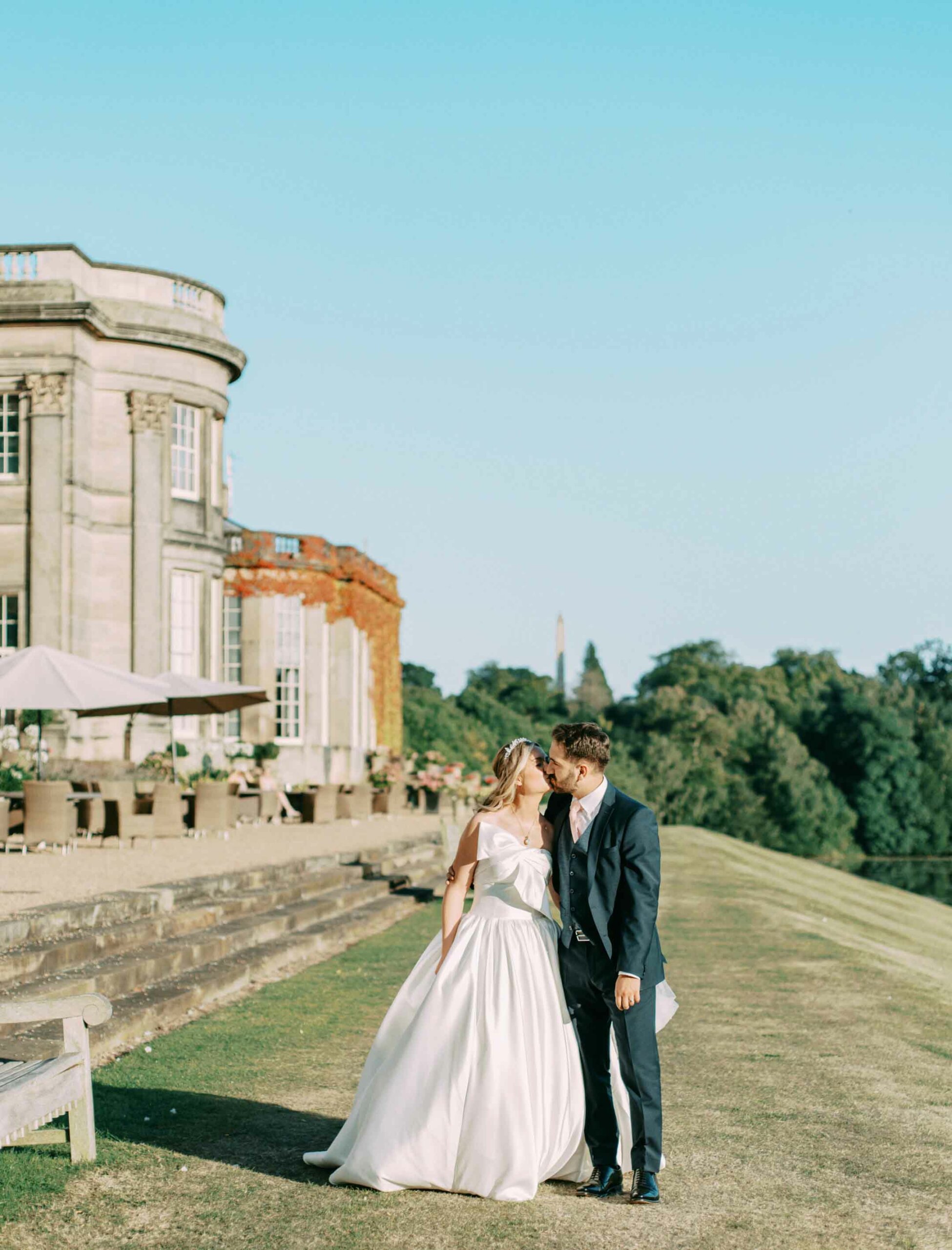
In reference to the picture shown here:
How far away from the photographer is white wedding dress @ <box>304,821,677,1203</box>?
16.3 feet

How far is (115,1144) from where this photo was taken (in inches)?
226

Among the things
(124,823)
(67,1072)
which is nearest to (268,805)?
(124,823)

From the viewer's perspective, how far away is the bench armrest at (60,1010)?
5387 mm

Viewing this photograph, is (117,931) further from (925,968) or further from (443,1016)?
(925,968)

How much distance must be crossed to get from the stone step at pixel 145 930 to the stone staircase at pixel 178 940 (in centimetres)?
1

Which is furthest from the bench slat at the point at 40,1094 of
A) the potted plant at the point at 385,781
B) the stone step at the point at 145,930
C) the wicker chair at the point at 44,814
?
the potted plant at the point at 385,781

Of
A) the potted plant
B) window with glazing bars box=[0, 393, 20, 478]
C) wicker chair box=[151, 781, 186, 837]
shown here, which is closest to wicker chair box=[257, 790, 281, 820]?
the potted plant

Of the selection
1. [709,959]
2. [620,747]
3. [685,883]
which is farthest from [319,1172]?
[620,747]

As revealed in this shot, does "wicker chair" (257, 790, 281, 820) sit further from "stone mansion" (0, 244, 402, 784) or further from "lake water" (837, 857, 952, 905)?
"lake water" (837, 857, 952, 905)

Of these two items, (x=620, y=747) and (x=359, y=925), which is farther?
(x=620, y=747)

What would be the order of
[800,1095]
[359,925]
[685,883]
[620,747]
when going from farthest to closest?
[620,747] < [685,883] < [359,925] < [800,1095]

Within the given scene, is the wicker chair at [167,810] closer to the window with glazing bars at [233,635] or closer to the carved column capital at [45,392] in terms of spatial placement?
the carved column capital at [45,392]

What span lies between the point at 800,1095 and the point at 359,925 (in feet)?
23.3

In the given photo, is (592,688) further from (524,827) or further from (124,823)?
(524,827)
